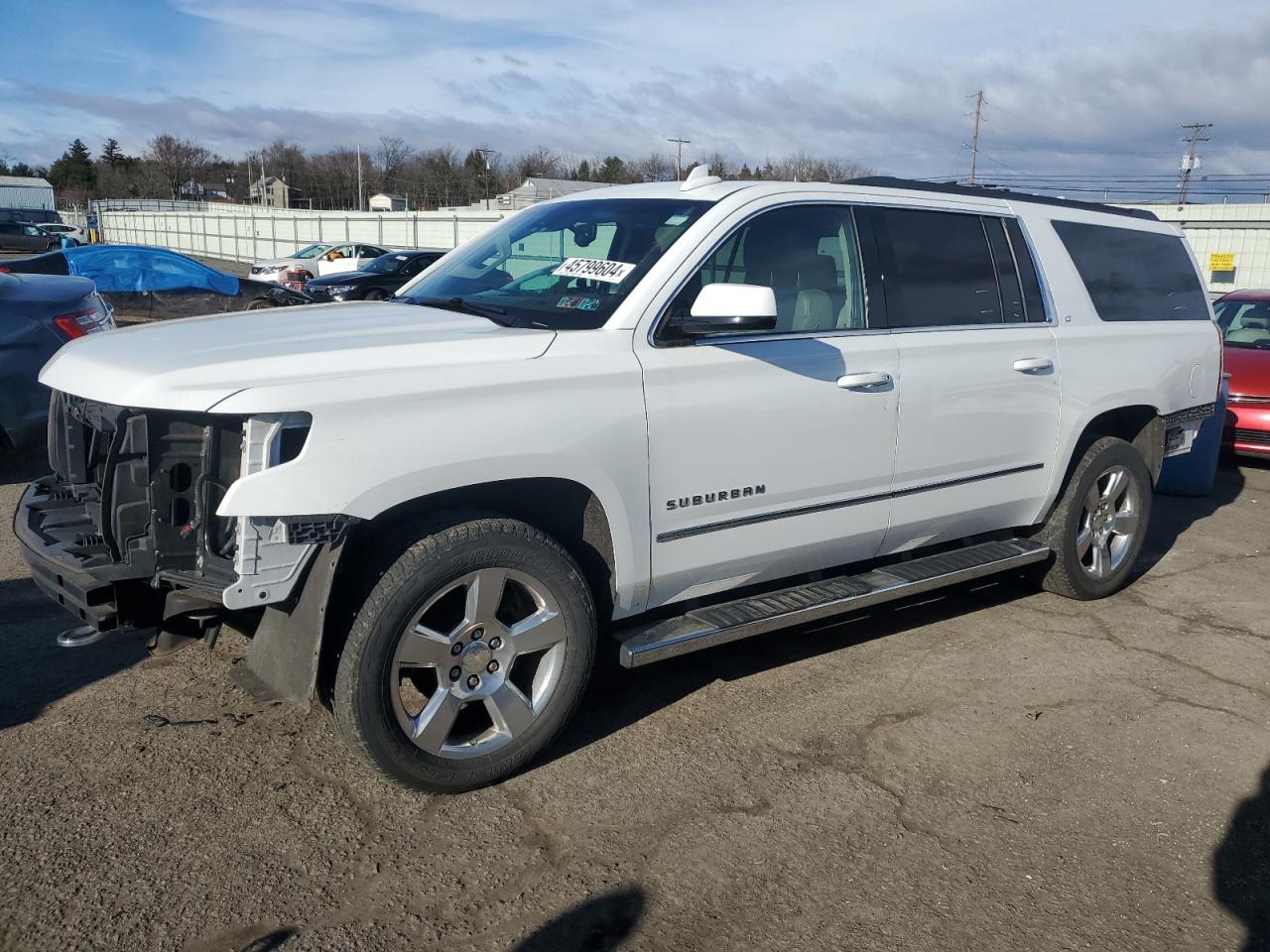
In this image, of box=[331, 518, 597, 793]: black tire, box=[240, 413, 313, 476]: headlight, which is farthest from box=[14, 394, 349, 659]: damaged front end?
box=[331, 518, 597, 793]: black tire

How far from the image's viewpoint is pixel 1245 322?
406 inches

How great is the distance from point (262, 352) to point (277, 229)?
53126 millimetres

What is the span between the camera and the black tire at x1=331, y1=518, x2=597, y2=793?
3139 millimetres

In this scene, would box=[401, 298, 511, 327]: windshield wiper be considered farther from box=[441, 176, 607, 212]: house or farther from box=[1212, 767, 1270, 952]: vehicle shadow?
box=[441, 176, 607, 212]: house

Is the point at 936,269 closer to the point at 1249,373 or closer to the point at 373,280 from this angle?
the point at 1249,373

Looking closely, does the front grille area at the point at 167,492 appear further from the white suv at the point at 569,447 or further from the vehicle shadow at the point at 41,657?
the vehicle shadow at the point at 41,657

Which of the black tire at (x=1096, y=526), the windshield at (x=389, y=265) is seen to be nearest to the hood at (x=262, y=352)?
the black tire at (x=1096, y=526)

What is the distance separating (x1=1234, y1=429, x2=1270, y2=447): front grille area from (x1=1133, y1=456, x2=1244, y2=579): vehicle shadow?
1.20ft

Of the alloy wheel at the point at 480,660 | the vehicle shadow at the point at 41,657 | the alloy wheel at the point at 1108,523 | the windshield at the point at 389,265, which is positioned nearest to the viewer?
the alloy wheel at the point at 480,660

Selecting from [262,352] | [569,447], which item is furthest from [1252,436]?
[262,352]

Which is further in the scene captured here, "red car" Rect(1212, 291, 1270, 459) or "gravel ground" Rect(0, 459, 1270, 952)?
"red car" Rect(1212, 291, 1270, 459)

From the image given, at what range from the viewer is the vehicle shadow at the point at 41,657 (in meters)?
4.02

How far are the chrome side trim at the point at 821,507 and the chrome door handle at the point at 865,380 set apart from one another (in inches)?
17.7

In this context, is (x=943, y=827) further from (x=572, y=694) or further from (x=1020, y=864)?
(x=572, y=694)
